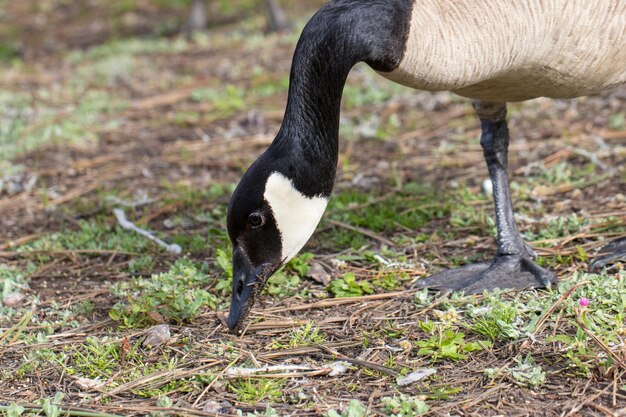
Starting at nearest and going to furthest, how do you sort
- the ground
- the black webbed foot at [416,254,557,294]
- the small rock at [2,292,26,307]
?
the ground < the black webbed foot at [416,254,557,294] < the small rock at [2,292,26,307]

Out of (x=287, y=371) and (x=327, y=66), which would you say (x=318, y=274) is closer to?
(x=287, y=371)

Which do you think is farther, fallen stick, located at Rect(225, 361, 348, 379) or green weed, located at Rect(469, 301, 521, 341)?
green weed, located at Rect(469, 301, 521, 341)

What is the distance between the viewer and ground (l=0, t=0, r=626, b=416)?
3.12 metres

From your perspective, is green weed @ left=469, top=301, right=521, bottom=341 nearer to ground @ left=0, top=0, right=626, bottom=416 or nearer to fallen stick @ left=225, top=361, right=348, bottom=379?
ground @ left=0, top=0, right=626, bottom=416

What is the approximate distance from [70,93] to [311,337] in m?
5.48

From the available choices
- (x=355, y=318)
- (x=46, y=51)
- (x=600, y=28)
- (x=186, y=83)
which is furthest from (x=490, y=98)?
(x=46, y=51)

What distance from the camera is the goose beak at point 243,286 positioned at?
11.5 ft

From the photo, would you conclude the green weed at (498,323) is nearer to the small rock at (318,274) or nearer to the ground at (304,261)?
the ground at (304,261)

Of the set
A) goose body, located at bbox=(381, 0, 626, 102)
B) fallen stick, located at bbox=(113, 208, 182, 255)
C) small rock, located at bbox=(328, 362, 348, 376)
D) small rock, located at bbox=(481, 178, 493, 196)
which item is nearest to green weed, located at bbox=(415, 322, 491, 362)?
small rock, located at bbox=(328, 362, 348, 376)

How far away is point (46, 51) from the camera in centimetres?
1062

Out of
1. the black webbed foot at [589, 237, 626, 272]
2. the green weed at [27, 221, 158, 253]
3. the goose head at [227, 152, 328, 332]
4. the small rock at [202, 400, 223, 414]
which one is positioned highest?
the goose head at [227, 152, 328, 332]

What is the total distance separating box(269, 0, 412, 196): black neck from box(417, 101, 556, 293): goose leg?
3.20 feet

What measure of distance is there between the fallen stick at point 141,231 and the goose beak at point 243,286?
1140 mm

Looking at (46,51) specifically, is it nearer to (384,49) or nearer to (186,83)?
(186,83)
